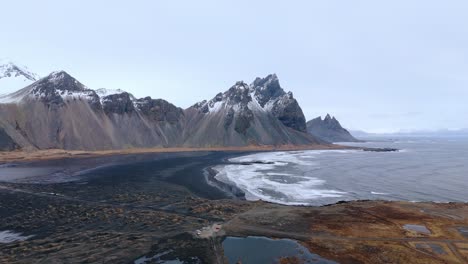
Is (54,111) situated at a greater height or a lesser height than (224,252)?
greater

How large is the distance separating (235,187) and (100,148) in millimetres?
94971

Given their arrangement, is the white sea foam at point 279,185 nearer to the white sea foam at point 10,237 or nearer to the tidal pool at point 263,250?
the tidal pool at point 263,250

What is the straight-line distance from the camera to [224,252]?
90.9 ft

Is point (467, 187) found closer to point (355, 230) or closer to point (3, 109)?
point (355, 230)

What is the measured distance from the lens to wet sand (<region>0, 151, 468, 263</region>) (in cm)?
2684

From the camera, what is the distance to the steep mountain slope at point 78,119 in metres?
126

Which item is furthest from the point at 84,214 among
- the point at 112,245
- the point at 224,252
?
the point at 224,252

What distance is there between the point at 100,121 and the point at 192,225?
130 metres

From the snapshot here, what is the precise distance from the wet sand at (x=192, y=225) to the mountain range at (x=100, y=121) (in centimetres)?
8356

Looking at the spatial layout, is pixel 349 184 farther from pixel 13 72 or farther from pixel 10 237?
pixel 13 72

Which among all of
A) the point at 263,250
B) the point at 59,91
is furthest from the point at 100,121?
the point at 263,250

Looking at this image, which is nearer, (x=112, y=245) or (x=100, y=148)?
(x=112, y=245)

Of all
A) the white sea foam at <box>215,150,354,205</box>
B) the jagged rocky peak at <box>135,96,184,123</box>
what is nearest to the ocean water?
the white sea foam at <box>215,150,354,205</box>

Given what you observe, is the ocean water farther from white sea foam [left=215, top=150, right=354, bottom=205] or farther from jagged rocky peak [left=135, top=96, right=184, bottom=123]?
jagged rocky peak [left=135, top=96, right=184, bottom=123]
